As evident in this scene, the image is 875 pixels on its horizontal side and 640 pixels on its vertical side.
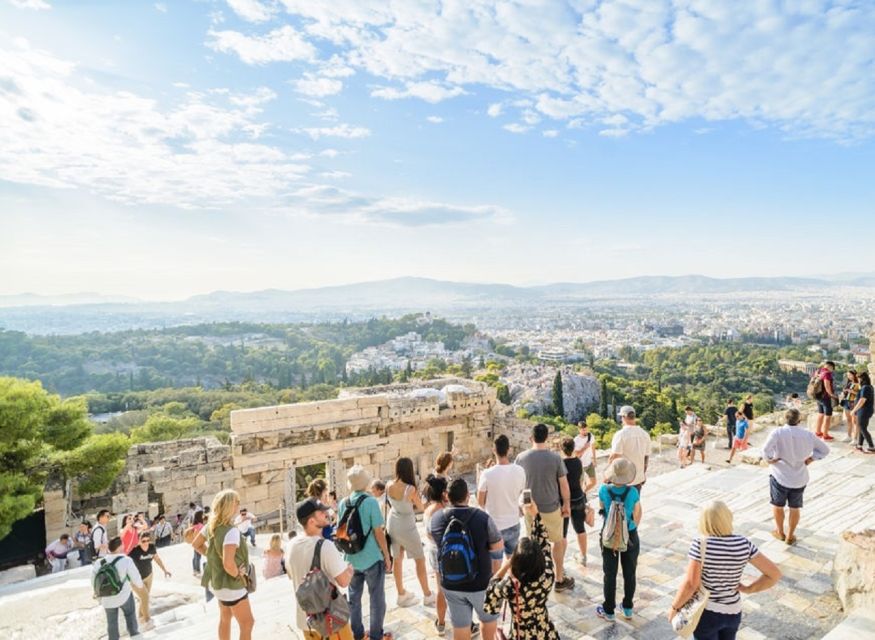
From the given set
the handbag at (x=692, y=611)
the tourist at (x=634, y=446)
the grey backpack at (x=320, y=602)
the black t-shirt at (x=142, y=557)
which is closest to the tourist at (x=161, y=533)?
the black t-shirt at (x=142, y=557)

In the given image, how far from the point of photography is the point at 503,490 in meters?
4.61

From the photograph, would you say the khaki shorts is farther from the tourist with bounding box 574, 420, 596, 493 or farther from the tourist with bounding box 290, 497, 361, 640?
the tourist with bounding box 290, 497, 361, 640

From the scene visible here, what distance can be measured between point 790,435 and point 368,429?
11.5m

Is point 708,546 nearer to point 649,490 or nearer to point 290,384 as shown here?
point 649,490

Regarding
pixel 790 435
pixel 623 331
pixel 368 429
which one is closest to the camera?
pixel 790 435

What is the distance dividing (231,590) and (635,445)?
4.10 meters

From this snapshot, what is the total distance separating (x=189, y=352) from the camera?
10394cm

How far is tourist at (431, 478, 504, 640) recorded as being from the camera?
3648mm

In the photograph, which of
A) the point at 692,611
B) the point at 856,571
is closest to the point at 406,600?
the point at 692,611

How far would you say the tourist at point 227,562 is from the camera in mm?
3844

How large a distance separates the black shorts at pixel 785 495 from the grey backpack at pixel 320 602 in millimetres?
4919

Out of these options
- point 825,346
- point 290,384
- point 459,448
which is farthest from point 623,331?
point 459,448

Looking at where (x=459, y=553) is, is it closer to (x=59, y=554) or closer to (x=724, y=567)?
(x=724, y=567)

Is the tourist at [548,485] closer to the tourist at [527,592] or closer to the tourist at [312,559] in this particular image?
the tourist at [527,592]
